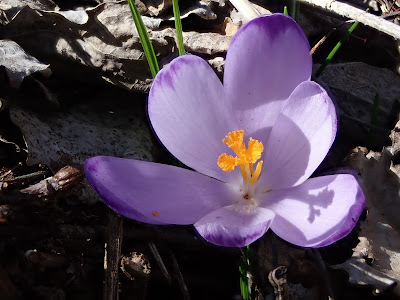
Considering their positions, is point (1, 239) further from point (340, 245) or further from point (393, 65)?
point (393, 65)

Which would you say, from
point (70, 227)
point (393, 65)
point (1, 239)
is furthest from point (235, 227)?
point (393, 65)

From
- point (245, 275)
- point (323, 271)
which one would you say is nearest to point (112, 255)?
point (245, 275)

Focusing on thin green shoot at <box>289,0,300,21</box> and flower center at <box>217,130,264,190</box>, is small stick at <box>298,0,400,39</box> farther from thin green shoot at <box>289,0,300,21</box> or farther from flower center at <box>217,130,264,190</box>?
flower center at <box>217,130,264,190</box>

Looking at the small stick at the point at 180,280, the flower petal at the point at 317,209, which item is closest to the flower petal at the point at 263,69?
the flower petal at the point at 317,209

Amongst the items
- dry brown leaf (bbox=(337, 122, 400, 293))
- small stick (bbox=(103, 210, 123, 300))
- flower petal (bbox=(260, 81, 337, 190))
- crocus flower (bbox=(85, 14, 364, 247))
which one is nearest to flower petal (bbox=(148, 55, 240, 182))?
crocus flower (bbox=(85, 14, 364, 247))

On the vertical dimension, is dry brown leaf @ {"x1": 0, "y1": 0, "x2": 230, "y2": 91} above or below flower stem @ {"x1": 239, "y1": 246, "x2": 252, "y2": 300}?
above

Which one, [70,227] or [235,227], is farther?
[70,227]

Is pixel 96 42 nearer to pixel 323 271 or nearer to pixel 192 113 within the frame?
pixel 192 113
